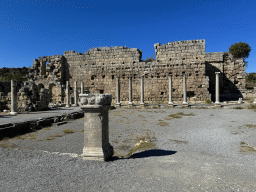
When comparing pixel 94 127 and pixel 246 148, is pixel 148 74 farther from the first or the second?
pixel 94 127

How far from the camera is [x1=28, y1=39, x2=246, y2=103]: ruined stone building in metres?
21.1

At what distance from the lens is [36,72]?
26828mm

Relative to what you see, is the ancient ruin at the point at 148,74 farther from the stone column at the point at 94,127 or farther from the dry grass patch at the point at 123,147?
the stone column at the point at 94,127

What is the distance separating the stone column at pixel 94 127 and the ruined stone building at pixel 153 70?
18498mm

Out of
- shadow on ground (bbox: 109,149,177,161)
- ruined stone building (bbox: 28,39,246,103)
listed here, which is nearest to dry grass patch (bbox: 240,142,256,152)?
shadow on ground (bbox: 109,149,177,161)

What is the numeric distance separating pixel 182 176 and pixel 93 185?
1609mm

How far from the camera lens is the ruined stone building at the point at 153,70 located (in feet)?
69.2

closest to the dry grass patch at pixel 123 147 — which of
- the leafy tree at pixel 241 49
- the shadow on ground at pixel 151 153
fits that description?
the shadow on ground at pixel 151 153

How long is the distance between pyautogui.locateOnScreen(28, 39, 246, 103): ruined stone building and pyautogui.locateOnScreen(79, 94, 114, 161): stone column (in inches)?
728

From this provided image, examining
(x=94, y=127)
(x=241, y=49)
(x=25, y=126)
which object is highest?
(x=241, y=49)

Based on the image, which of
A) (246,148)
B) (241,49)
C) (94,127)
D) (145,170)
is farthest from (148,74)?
(241,49)

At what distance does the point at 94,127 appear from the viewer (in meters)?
4.10

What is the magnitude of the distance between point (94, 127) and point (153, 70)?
19.3 metres

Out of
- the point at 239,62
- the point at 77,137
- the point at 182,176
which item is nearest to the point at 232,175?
the point at 182,176
